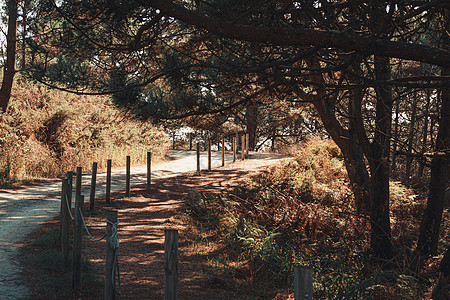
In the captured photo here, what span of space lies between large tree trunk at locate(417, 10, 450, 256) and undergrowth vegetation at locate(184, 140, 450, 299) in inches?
13.9

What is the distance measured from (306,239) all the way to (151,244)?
331cm

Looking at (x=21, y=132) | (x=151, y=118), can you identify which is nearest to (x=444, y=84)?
(x=151, y=118)

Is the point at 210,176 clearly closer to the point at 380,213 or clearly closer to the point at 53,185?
the point at 53,185

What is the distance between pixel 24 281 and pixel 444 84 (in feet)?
18.3

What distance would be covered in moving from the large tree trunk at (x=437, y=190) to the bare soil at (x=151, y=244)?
3.94 meters

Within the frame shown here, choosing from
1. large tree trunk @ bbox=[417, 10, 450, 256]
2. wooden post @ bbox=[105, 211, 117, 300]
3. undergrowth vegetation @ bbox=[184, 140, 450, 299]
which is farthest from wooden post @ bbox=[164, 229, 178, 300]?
large tree trunk @ bbox=[417, 10, 450, 256]

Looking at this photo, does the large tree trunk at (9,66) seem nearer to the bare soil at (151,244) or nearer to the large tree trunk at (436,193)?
the bare soil at (151,244)

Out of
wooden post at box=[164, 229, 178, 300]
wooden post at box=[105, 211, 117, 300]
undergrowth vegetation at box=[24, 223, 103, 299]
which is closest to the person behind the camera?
wooden post at box=[164, 229, 178, 300]

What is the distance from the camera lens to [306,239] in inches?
344

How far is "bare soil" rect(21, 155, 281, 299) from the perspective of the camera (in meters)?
5.80

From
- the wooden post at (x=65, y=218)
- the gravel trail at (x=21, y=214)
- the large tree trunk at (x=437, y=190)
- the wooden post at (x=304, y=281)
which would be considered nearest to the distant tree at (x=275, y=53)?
the large tree trunk at (x=437, y=190)

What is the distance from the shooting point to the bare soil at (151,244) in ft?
19.0

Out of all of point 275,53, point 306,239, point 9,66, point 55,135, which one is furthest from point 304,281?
point 55,135

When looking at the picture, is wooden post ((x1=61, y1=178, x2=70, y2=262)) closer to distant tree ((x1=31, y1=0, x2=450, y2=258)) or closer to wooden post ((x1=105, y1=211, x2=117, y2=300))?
distant tree ((x1=31, y1=0, x2=450, y2=258))
